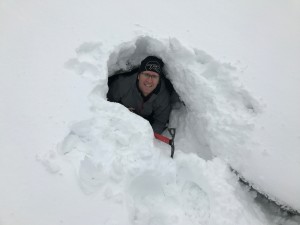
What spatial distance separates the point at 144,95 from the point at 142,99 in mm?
64

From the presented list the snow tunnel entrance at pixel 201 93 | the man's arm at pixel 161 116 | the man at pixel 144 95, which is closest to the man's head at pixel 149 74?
the man at pixel 144 95

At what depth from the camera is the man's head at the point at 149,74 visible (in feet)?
11.6

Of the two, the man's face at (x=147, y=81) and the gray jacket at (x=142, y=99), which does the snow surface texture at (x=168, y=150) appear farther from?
the gray jacket at (x=142, y=99)

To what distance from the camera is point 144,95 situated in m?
3.87

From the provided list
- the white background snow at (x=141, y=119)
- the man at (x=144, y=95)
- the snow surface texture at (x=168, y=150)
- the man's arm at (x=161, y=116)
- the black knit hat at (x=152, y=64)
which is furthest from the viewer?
the man's arm at (x=161, y=116)

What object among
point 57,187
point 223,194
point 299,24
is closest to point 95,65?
point 57,187

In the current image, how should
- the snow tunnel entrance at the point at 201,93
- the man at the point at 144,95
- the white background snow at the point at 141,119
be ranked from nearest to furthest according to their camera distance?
the white background snow at the point at 141,119, the snow tunnel entrance at the point at 201,93, the man at the point at 144,95

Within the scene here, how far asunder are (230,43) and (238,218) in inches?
76.3

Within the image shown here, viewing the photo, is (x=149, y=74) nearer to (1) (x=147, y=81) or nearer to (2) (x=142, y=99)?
(1) (x=147, y=81)

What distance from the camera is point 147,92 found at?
12.6 feet

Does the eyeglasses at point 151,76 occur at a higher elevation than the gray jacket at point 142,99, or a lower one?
higher

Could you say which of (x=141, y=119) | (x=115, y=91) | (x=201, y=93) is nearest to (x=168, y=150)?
(x=141, y=119)

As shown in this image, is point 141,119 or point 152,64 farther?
point 152,64

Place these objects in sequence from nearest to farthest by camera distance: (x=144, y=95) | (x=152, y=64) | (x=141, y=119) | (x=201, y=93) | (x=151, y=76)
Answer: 1. (x=141, y=119)
2. (x=201, y=93)
3. (x=152, y=64)
4. (x=151, y=76)
5. (x=144, y=95)
